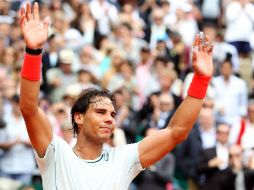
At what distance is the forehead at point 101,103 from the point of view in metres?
6.34

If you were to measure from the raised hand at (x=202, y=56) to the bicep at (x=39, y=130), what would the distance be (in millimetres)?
1020

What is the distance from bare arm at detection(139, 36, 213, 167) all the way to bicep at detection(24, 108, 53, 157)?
2.20 ft

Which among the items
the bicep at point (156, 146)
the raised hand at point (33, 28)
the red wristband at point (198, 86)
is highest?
the raised hand at point (33, 28)

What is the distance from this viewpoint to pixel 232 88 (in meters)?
14.8

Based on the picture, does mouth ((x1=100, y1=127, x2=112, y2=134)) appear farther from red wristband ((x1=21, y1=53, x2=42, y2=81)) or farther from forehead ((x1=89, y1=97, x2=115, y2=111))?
red wristband ((x1=21, y1=53, x2=42, y2=81))

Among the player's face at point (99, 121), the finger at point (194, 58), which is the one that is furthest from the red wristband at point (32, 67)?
the finger at point (194, 58)

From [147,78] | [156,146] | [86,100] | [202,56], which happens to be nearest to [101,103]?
[86,100]

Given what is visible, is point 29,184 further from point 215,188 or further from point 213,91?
point 213,91

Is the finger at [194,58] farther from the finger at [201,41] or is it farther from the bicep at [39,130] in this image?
the bicep at [39,130]

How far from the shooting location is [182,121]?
6207mm

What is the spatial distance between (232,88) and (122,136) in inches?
121

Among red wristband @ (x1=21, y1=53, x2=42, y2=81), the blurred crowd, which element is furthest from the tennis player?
the blurred crowd

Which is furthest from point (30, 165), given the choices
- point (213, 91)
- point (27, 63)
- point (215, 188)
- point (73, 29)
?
point (27, 63)

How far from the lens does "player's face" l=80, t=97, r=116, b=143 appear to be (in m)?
6.23
